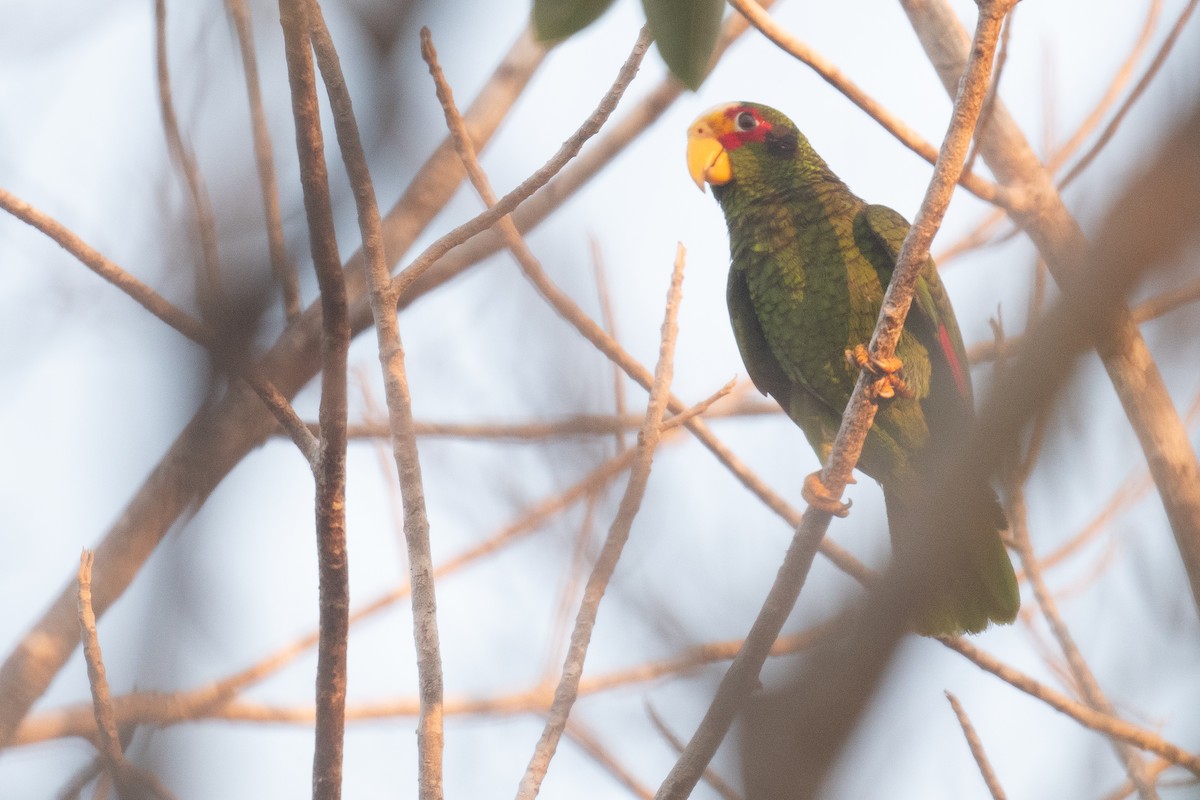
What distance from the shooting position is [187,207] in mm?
1030

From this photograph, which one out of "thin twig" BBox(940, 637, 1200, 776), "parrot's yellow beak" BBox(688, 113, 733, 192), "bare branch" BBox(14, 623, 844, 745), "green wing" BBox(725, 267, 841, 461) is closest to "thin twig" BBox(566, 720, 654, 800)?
"bare branch" BBox(14, 623, 844, 745)

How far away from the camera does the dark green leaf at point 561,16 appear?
1045 mm

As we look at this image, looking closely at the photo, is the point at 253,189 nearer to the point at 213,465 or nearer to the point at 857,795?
the point at 213,465

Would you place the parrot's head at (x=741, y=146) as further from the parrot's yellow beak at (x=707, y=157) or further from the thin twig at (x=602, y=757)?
the thin twig at (x=602, y=757)

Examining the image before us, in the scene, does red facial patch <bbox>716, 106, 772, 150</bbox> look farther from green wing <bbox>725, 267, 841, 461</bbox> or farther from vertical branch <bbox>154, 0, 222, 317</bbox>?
vertical branch <bbox>154, 0, 222, 317</bbox>

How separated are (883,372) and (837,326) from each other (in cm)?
107

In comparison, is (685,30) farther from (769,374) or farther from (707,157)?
(707,157)

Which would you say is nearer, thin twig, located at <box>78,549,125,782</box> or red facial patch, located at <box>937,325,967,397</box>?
thin twig, located at <box>78,549,125,782</box>

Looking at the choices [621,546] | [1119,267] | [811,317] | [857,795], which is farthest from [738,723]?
[811,317]

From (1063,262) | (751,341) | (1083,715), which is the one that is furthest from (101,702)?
(751,341)

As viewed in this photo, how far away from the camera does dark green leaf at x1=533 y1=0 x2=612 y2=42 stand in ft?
3.43

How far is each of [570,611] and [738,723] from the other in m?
1.70

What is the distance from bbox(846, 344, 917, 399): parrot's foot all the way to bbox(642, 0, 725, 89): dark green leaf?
117cm

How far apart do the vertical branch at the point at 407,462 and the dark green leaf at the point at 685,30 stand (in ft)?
1.91
